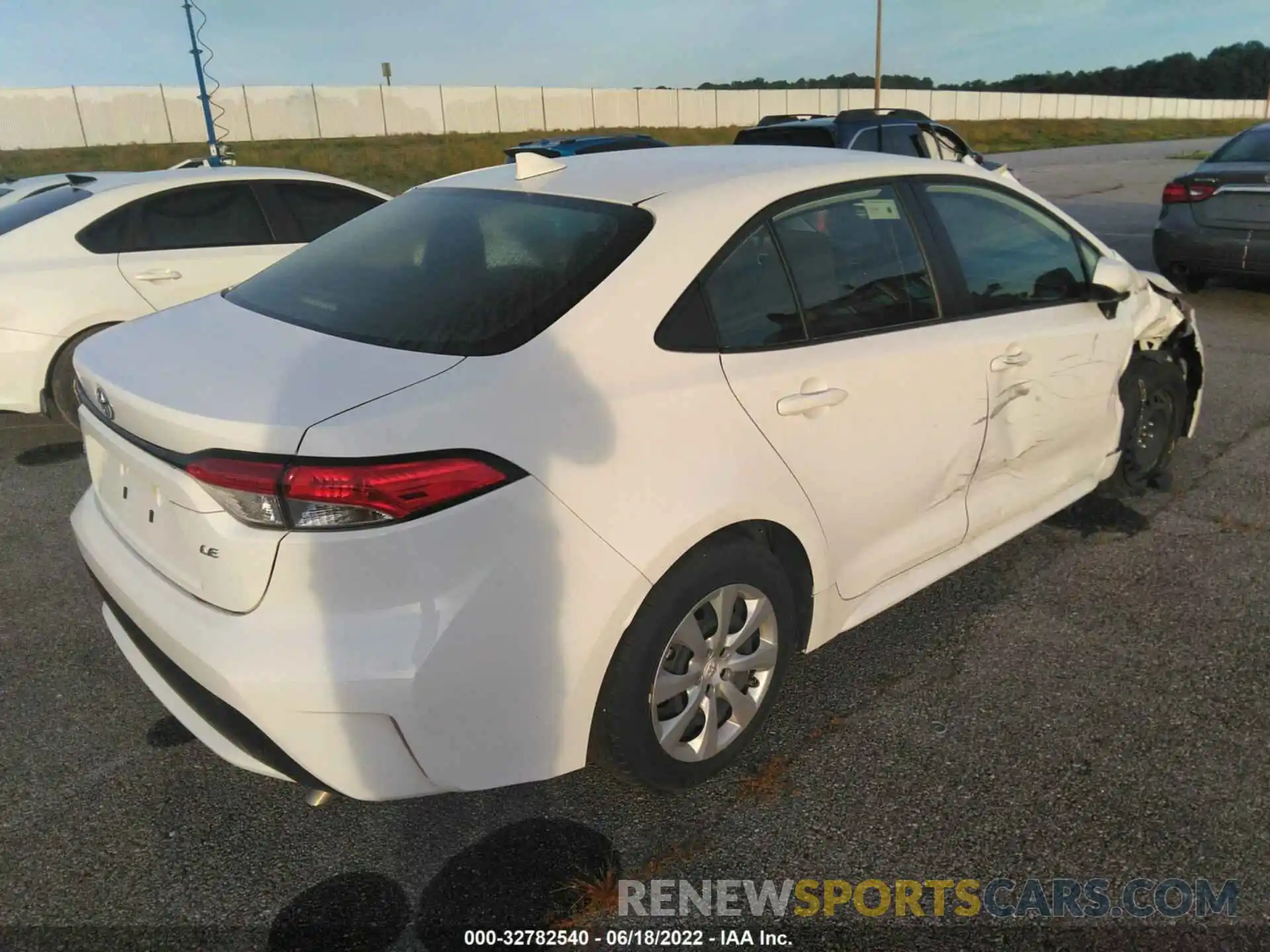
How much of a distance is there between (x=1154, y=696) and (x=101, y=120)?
44503mm

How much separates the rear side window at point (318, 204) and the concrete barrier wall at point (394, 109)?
30.0 meters

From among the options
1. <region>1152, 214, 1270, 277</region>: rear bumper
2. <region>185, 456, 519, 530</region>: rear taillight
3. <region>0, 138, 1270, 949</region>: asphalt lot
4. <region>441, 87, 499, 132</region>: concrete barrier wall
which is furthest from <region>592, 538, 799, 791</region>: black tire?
<region>441, 87, 499, 132</region>: concrete barrier wall

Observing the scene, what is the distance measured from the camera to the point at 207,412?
196cm

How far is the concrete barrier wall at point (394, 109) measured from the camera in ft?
122

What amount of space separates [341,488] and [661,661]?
867 millimetres

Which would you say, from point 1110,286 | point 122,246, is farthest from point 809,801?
point 122,246

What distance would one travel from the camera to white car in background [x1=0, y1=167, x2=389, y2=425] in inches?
204

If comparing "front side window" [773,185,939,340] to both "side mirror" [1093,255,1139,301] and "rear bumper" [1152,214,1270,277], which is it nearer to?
"side mirror" [1093,255,1139,301]

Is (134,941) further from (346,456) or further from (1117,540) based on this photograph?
(1117,540)

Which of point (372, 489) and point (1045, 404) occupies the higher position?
point (372, 489)

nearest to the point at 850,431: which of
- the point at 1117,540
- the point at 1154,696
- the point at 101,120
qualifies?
the point at 1154,696

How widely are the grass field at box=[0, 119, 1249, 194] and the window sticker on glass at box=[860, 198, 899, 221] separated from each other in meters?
18.9

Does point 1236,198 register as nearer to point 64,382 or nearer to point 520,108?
point 64,382

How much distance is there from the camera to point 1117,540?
13.1ft
